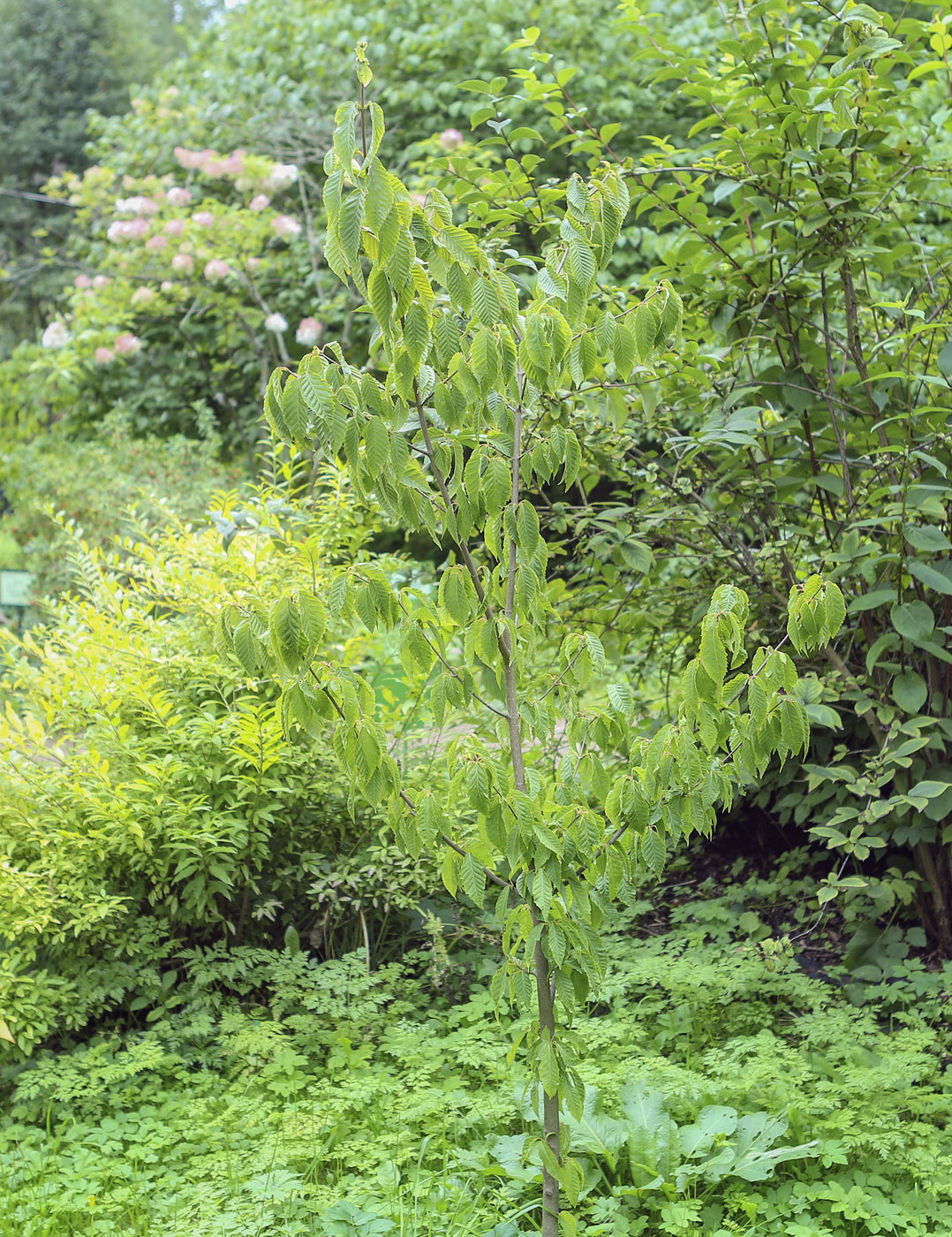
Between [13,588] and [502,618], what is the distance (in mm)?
5595

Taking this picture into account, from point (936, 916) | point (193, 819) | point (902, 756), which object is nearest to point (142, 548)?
point (193, 819)

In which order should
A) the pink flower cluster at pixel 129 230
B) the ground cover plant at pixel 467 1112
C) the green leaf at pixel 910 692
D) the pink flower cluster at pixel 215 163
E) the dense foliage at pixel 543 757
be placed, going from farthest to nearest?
the pink flower cluster at pixel 129 230 < the pink flower cluster at pixel 215 163 < the green leaf at pixel 910 692 < the ground cover plant at pixel 467 1112 < the dense foliage at pixel 543 757

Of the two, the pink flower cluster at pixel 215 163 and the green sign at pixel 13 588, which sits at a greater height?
the pink flower cluster at pixel 215 163

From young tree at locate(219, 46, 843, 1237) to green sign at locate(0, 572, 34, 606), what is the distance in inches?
211

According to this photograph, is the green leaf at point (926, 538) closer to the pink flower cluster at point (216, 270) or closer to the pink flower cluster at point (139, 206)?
the pink flower cluster at point (216, 270)

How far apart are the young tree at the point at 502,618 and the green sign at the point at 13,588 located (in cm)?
535

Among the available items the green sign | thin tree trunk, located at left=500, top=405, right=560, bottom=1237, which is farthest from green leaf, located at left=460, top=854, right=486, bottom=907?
the green sign

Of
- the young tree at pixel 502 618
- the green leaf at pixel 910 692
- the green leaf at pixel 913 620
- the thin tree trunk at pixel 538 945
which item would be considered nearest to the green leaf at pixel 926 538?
the green leaf at pixel 913 620

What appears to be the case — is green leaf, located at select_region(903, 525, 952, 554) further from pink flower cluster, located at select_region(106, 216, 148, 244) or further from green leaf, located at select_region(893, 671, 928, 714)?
pink flower cluster, located at select_region(106, 216, 148, 244)

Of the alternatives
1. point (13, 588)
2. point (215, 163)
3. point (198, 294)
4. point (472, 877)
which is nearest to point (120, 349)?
point (198, 294)

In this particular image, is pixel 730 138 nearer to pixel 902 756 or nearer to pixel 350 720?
pixel 902 756

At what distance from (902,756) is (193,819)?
1816 millimetres

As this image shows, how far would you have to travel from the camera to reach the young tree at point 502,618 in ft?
4.80

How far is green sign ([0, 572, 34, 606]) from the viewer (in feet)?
21.0
